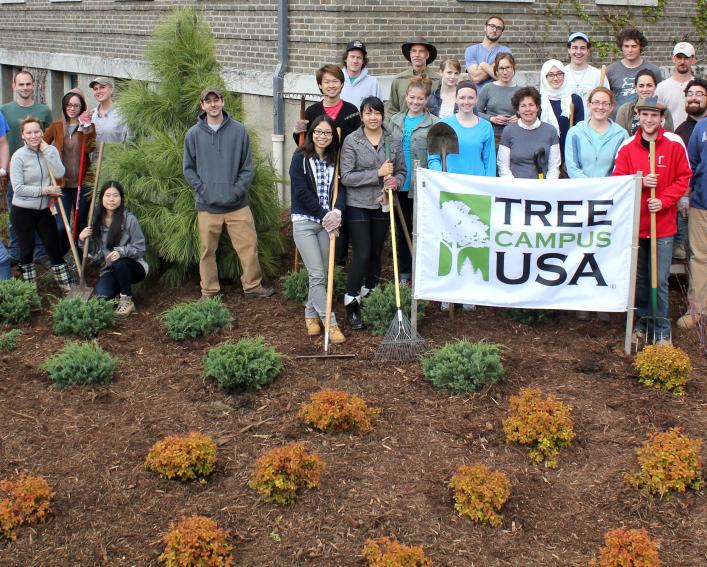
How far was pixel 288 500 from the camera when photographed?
5352mm

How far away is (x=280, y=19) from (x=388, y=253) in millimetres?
4028

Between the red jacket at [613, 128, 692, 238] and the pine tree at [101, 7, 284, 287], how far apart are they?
138 inches

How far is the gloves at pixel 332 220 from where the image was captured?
7512 mm

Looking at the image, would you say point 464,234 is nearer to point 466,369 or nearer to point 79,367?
point 466,369

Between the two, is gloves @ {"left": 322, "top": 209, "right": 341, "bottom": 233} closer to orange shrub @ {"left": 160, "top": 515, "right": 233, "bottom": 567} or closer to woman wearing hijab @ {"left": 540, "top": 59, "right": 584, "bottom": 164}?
woman wearing hijab @ {"left": 540, "top": 59, "right": 584, "bottom": 164}

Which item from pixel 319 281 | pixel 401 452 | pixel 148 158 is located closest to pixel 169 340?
pixel 319 281

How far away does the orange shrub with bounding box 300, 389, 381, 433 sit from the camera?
606 centimetres

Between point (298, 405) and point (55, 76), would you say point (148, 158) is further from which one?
point (55, 76)

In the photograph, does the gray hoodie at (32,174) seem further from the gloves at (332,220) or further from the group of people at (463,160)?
the gloves at (332,220)

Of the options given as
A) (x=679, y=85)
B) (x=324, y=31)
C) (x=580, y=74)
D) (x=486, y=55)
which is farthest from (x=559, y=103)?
(x=324, y=31)

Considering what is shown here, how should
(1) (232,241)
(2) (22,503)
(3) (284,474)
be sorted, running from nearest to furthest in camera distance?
1. (2) (22,503)
2. (3) (284,474)
3. (1) (232,241)

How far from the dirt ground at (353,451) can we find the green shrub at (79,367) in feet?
0.30

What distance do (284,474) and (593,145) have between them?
4069mm

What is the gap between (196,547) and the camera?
15.6ft
